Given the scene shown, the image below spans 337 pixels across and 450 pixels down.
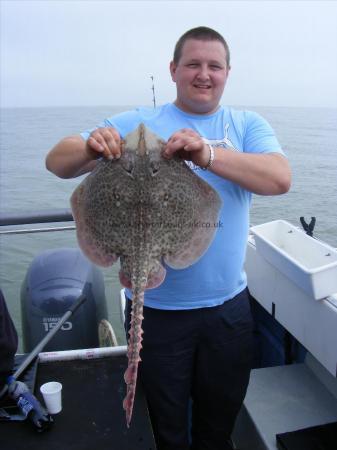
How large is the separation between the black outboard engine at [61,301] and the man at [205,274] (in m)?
1.08

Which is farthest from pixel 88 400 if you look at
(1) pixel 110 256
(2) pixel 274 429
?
(2) pixel 274 429

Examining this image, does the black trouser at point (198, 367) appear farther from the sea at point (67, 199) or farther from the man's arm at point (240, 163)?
the sea at point (67, 199)

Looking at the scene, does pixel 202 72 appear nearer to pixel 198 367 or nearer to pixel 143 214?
pixel 143 214

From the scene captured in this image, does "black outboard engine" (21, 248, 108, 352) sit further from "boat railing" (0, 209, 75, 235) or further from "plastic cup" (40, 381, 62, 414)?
"plastic cup" (40, 381, 62, 414)

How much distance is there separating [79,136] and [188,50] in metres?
0.73

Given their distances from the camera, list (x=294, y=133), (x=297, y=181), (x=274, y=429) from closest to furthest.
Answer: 1. (x=274, y=429)
2. (x=297, y=181)
3. (x=294, y=133)

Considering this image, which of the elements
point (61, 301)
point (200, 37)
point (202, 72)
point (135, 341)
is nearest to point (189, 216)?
point (135, 341)

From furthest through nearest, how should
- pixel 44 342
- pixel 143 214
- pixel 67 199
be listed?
pixel 67 199, pixel 44 342, pixel 143 214

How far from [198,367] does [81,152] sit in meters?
1.39

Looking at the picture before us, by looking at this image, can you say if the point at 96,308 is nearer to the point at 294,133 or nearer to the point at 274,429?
the point at 274,429

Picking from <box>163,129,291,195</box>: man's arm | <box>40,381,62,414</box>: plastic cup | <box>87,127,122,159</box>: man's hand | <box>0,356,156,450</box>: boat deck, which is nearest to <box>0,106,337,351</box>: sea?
<box>0,356,156,450</box>: boat deck

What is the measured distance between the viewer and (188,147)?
5.80 feet

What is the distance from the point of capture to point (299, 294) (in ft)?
10.0

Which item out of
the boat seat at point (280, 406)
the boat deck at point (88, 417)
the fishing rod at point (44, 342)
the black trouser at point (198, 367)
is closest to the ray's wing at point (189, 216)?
the black trouser at point (198, 367)
